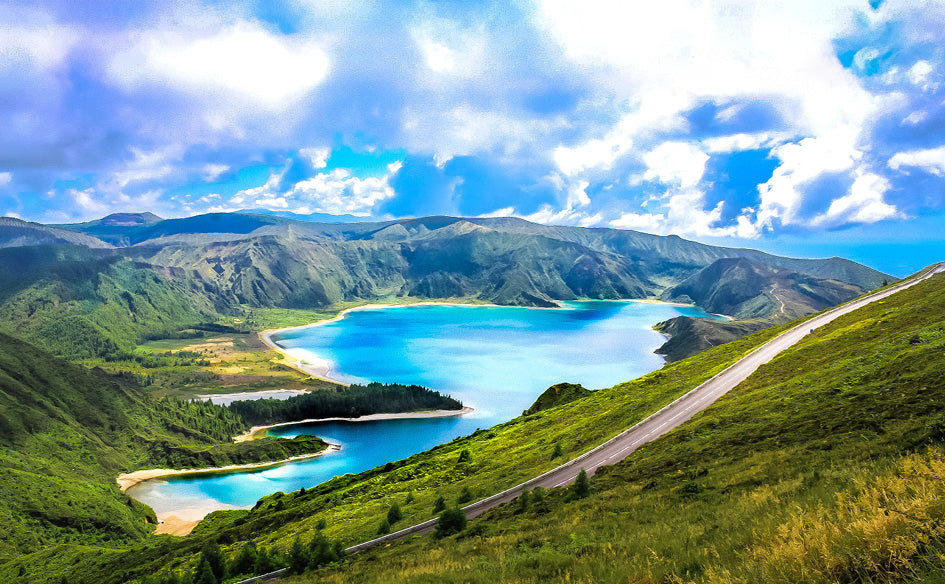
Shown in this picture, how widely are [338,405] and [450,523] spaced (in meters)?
150

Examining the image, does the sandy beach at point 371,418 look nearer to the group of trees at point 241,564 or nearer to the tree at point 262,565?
the group of trees at point 241,564

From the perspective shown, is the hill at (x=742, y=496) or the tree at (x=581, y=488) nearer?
the hill at (x=742, y=496)

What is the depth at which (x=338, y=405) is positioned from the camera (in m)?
167

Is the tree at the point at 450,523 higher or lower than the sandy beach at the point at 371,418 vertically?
lower

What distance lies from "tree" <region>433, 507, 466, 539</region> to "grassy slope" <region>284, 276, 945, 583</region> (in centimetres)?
113

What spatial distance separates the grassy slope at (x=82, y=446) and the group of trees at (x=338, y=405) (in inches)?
350

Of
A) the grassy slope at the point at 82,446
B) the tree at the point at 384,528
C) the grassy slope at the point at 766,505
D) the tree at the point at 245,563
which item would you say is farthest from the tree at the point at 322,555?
the grassy slope at the point at 82,446

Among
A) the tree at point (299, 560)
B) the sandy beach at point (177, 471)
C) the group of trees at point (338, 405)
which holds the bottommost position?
the tree at point (299, 560)

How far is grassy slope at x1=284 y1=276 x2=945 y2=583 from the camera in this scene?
26.2ft

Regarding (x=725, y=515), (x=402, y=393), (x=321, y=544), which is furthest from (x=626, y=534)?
(x=402, y=393)

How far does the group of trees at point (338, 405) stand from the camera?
16512 cm

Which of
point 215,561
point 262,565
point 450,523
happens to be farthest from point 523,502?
point 215,561

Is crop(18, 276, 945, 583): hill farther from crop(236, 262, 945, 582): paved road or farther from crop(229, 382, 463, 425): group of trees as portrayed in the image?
crop(229, 382, 463, 425): group of trees

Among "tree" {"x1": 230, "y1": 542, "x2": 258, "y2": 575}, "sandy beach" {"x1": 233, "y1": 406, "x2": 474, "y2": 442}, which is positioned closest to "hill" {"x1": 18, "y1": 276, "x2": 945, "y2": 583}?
"tree" {"x1": 230, "y1": 542, "x2": 258, "y2": 575}
